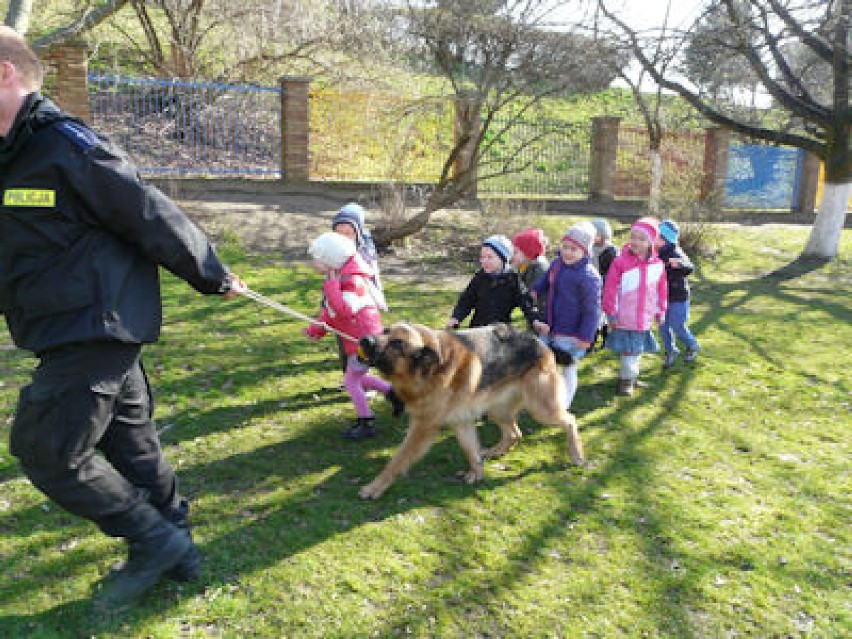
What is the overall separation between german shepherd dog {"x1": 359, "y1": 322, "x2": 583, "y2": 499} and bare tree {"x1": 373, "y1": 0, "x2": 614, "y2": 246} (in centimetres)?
689

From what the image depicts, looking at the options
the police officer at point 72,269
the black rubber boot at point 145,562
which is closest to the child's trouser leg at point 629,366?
the black rubber boot at point 145,562

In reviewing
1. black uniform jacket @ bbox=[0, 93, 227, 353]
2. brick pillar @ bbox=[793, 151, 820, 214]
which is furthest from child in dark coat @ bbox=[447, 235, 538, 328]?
brick pillar @ bbox=[793, 151, 820, 214]

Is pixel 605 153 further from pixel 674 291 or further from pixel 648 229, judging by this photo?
pixel 648 229

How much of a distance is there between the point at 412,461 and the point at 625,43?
1268 centimetres

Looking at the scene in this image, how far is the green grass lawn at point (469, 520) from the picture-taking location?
3.32 m

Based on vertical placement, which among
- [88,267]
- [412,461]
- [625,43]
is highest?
[625,43]

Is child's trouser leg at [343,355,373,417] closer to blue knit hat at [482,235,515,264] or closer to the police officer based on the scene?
blue knit hat at [482,235,515,264]

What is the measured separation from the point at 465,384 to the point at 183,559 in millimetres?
Answer: 1923

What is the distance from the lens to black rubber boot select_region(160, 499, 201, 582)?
328 centimetres

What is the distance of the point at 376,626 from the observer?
3230 millimetres

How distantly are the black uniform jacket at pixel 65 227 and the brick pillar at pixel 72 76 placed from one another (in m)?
11.9

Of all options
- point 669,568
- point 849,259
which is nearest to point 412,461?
point 669,568

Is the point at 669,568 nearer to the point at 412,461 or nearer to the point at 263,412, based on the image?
the point at 412,461

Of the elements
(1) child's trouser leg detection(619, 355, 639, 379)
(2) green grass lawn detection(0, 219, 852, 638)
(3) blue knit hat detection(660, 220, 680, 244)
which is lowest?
(2) green grass lawn detection(0, 219, 852, 638)
